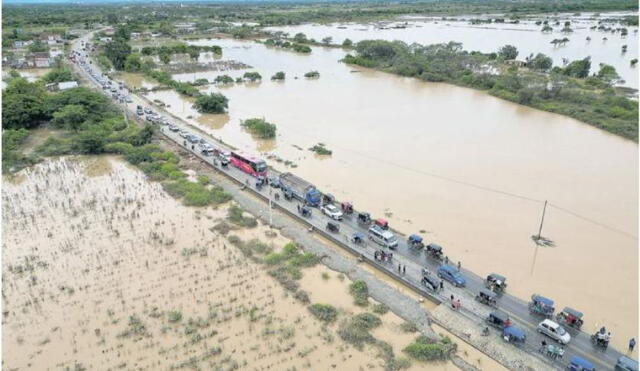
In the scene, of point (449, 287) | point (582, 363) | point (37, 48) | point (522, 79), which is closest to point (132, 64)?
point (37, 48)

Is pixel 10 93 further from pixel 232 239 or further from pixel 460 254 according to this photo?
pixel 460 254

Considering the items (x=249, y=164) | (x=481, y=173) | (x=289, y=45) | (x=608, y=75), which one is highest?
(x=289, y=45)

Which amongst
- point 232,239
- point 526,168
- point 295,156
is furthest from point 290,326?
point 526,168

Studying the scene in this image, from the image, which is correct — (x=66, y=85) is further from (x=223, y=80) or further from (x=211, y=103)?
(x=211, y=103)

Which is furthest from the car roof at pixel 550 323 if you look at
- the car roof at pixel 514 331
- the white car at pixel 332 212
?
the white car at pixel 332 212

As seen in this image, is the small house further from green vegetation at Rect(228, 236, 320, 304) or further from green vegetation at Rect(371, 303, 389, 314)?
green vegetation at Rect(371, 303, 389, 314)

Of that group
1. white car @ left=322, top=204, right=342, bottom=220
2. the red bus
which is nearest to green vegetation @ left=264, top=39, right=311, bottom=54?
the red bus
